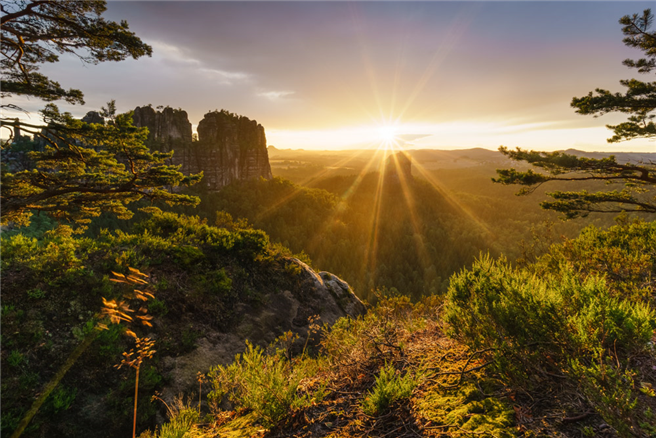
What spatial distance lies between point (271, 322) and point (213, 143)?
82.8 meters

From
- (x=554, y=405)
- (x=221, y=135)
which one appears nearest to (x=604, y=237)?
(x=554, y=405)

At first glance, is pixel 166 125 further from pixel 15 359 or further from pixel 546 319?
pixel 546 319

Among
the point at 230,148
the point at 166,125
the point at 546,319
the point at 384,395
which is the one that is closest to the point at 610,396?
the point at 546,319

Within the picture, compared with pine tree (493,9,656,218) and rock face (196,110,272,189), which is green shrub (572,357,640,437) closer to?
pine tree (493,9,656,218)

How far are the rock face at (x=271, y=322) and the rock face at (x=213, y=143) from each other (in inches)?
2791

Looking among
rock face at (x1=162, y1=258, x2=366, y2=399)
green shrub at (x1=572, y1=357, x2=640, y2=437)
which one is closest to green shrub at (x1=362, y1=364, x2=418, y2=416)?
green shrub at (x1=572, y1=357, x2=640, y2=437)

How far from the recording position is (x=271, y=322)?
31.7ft

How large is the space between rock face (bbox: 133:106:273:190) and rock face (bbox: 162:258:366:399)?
7090 centimetres

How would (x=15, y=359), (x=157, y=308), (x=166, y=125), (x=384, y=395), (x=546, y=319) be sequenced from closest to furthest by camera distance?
(x=384, y=395) < (x=546, y=319) < (x=15, y=359) < (x=157, y=308) < (x=166, y=125)

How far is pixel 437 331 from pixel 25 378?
25.7ft

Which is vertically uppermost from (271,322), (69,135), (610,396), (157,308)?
(69,135)

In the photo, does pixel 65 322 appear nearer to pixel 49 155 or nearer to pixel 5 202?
pixel 5 202

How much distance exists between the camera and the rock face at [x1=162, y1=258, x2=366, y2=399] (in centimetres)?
686

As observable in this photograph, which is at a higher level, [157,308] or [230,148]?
[230,148]
